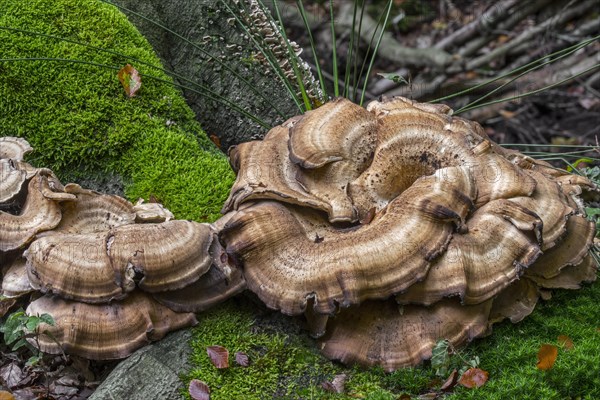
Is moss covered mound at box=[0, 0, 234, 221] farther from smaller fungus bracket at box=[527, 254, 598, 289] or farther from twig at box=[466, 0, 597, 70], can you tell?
twig at box=[466, 0, 597, 70]

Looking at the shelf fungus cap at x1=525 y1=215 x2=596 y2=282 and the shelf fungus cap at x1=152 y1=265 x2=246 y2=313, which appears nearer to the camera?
the shelf fungus cap at x1=152 y1=265 x2=246 y2=313

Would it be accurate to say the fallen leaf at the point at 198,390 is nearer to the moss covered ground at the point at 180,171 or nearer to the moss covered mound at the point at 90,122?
the moss covered ground at the point at 180,171

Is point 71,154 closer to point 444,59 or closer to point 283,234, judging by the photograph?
point 283,234

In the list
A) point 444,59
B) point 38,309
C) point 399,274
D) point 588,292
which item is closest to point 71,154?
point 38,309

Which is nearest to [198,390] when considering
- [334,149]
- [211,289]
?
[211,289]

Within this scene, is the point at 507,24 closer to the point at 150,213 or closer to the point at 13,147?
the point at 150,213

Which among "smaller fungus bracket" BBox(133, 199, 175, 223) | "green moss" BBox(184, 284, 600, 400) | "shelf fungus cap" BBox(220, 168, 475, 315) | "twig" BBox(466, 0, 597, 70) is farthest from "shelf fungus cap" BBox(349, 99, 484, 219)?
"twig" BBox(466, 0, 597, 70)
